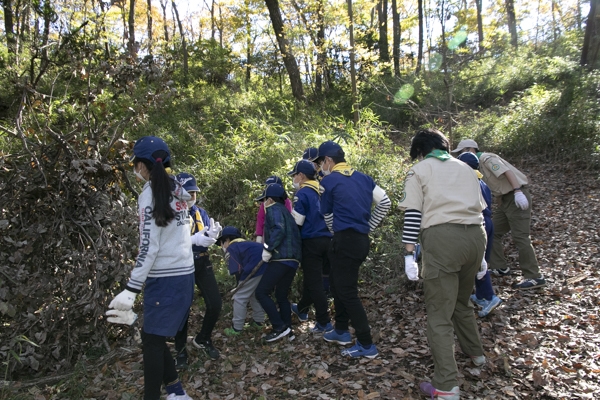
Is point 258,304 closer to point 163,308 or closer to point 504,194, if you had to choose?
point 163,308

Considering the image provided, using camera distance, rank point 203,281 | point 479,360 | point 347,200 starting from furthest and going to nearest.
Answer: point 203,281, point 347,200, point 479,360

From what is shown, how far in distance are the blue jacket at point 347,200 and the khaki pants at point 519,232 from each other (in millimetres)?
2536

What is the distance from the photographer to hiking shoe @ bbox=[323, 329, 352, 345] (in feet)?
13.9

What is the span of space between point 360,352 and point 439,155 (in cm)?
195

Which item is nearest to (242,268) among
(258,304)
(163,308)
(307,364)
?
(258,304)

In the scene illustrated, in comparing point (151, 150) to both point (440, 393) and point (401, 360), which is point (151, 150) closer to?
point (440, 393)

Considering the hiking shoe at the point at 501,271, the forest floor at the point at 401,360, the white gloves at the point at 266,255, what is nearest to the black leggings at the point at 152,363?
the forest floor at the point at 401,360

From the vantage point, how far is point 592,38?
11047mm

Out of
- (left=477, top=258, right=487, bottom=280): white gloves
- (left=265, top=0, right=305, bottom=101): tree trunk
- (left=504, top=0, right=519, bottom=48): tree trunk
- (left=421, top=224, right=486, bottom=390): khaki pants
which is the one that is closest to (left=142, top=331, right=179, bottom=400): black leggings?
(left=421, top=224, right=486, bottom=390): khaki pants

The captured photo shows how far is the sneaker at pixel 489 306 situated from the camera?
182 inches

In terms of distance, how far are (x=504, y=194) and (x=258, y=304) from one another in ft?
11.1

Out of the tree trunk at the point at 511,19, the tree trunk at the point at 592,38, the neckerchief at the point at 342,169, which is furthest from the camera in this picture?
the tree trunk at the point at 511,19

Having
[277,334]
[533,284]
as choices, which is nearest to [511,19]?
[533,284]

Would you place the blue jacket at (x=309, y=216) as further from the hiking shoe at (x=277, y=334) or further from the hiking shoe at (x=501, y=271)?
the hiking shoe at (x=501, y=271)
